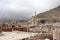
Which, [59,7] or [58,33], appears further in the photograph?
[59,7]

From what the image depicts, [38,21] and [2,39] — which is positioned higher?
[38,21]

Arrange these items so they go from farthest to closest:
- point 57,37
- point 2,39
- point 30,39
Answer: point 2,39 → point 30,39 → point 57,37

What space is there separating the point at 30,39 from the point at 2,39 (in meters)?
1.87

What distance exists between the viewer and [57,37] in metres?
6.82

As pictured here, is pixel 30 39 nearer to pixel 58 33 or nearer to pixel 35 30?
pixel 58 33

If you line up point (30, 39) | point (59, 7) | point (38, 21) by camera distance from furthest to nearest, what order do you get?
1. point (59, 7)
2. point (38, 21)
3. point (30, 39)

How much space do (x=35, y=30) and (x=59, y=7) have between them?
31413mm

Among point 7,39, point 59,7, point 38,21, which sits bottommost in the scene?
point 7,39

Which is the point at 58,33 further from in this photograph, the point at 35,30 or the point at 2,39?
the point at 35,30

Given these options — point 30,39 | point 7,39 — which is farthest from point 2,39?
point 30,39

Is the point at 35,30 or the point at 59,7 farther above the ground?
the point at 59,7

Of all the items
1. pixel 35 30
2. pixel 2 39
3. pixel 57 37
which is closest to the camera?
pixel 57 37

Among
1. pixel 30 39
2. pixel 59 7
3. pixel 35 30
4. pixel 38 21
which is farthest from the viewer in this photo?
pixel 59 7

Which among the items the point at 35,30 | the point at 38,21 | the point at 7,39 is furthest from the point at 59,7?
the point at 7,39
